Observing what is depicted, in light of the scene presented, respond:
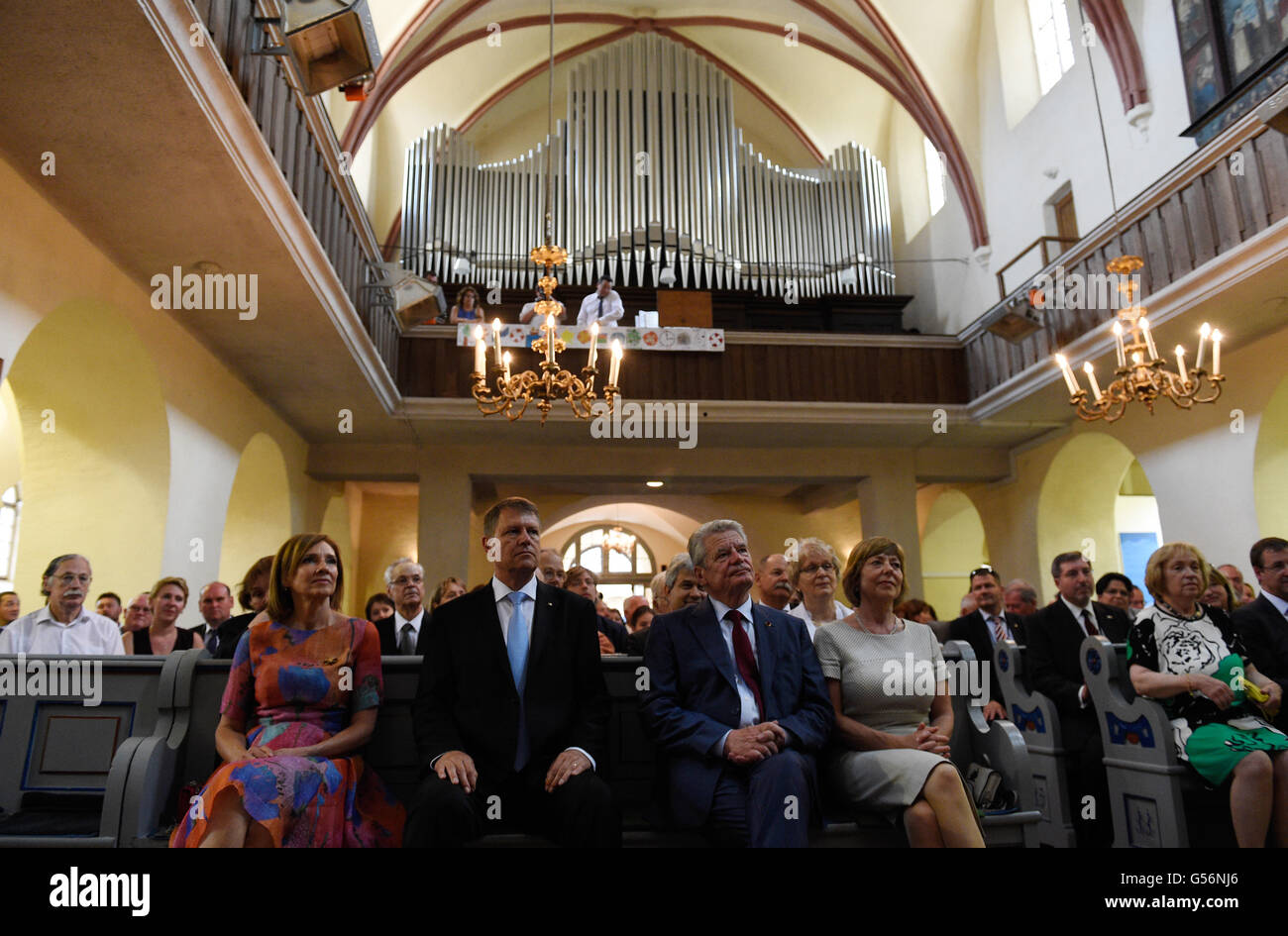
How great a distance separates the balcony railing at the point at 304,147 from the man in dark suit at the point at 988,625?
4.99 metres

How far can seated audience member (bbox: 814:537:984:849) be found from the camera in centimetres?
266

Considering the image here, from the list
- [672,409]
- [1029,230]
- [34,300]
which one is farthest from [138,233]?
[1029,230]

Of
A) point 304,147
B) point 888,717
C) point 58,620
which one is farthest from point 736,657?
point 304,147

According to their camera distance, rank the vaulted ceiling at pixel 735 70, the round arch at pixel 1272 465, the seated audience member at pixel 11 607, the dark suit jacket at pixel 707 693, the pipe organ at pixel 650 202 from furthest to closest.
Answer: the pipe organ at pixel 650 202 < the vaulted ceiling at pixel 735 70 < the round arch at pixel 1272 465 < the seated audience member at pixel 11 607 < the dark suit jacket at pixel 707 693

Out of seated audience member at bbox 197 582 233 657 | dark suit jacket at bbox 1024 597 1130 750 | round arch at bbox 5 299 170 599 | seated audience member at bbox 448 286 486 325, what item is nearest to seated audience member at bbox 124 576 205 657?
seated audience member at bbox 197 582 233 657

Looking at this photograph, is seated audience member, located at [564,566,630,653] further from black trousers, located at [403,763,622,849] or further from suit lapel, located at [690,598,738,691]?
black trousers, located at [403,763,622,849]

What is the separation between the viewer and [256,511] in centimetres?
1019

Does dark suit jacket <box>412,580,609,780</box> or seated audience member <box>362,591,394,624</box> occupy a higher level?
seated audience member <box>362,591,394,624</box>

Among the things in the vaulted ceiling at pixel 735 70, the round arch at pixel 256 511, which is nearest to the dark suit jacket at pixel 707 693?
the round arch at pixel 256 511

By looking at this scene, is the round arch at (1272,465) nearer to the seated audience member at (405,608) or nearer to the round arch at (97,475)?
the seated audience member at (405,608)

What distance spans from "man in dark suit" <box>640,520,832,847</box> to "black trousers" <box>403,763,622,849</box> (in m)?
0.30

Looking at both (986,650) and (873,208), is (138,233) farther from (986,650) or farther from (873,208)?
(873,208)

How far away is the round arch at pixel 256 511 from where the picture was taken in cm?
985
